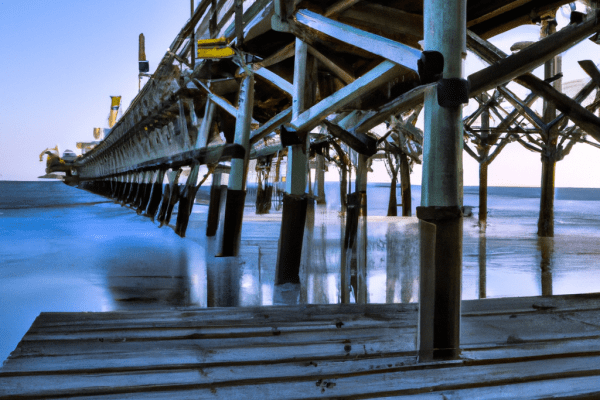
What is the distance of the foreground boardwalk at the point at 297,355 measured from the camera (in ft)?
5.66

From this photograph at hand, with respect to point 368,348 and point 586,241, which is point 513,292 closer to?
point 368,348

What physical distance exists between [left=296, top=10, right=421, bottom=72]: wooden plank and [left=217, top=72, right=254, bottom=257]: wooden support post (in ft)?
6.57

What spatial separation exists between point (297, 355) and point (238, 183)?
3599mm

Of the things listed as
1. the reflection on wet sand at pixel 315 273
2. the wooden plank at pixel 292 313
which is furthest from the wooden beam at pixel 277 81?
the wooden plank at pixel 292 313

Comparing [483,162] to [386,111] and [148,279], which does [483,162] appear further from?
[148,279]

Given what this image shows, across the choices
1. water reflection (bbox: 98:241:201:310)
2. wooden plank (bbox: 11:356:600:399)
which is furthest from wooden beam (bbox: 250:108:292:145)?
wooden plank (bbox: 11:356:600:399)

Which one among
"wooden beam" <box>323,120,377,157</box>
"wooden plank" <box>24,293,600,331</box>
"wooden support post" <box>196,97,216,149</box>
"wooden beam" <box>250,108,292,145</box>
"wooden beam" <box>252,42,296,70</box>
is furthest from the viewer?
"wooden support post" <box>196,97,216,149</box>

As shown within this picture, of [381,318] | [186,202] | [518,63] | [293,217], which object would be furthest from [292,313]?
[186,202]

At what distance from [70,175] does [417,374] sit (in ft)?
265

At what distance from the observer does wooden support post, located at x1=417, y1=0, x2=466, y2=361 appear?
6.41 ft

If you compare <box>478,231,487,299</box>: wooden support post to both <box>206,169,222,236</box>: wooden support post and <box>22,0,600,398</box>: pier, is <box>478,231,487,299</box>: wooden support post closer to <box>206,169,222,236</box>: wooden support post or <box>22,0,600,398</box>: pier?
<box>22,0,600,398</box>: pier

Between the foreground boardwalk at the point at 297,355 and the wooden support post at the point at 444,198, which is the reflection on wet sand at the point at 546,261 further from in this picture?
the wooden support post at the point at 444,198

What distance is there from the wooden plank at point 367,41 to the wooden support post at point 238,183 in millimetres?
2002

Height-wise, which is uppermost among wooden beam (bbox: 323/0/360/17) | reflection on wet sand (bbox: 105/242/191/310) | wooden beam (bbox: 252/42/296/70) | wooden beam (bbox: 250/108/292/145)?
wooden beam (bbox: 323/0/360/17)
